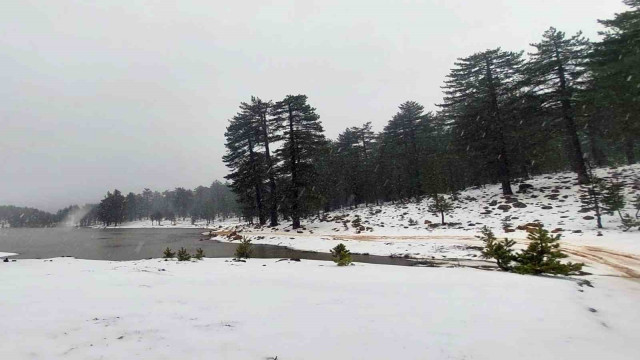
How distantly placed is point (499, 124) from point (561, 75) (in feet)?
20.1

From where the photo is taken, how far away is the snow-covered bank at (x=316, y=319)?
12.9 feet

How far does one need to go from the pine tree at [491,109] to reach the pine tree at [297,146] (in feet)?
49.4

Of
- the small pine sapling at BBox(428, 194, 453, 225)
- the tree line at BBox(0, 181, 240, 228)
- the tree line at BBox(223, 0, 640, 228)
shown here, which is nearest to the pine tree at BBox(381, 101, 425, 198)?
the tree line at BBox(223, 0, 640, 228)

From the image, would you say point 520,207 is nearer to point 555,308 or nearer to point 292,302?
point 555,308

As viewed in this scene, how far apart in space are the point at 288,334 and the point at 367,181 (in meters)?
45.2

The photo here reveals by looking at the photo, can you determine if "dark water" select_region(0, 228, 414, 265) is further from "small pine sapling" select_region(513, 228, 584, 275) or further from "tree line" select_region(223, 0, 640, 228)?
"tree line" select_region(223, 0, 640, 228)

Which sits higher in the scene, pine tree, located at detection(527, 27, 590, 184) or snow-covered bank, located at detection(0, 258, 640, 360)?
pine tree, located at detection(527, 27, 590, 184)

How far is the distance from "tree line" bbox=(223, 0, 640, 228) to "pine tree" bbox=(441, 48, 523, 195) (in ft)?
0.31

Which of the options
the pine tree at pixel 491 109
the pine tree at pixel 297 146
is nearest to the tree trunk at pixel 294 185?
the pine tree at pixel 297 146

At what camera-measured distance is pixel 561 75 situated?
87.1ft

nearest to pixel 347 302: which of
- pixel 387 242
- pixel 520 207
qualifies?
pixel 387 242

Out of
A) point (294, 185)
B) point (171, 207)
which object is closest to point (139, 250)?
point (294, 185)

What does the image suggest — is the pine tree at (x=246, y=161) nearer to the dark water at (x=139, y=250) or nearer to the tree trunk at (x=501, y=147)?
the dark water at (x=139, y=250)

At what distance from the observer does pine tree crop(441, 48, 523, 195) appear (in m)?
28.5
